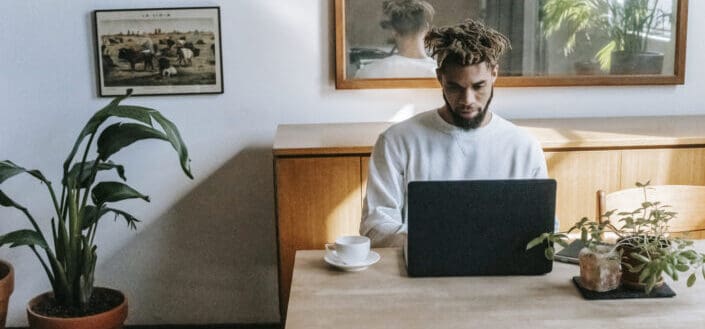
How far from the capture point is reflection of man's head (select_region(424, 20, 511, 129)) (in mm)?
2496

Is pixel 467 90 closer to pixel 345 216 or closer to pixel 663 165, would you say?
pixel 345 216

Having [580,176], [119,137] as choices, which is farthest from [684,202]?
[119,137]

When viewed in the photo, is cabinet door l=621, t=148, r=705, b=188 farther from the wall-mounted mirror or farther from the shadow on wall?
the shadow on wall

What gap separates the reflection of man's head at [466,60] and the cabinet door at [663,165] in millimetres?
875

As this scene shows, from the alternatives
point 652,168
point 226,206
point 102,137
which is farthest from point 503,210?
point 226,206

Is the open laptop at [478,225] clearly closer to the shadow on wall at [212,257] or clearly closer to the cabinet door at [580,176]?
the cabinet door at [580,176]

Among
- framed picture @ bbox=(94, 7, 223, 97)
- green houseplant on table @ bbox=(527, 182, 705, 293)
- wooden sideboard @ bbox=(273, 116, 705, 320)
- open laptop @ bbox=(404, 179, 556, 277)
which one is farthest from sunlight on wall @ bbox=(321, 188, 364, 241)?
green houseplant on table @ bbox=(527, 182, 705, 293)

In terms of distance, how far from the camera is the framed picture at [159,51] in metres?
3.44

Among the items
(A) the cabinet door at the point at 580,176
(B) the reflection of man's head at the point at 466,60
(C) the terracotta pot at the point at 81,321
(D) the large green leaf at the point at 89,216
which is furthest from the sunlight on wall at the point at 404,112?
(C) the terracotta pot at the point at 81,321

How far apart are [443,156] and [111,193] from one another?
49.1 inches

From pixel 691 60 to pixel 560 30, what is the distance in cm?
64

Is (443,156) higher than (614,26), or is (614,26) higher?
(614,26)

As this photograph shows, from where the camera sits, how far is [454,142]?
265 cm

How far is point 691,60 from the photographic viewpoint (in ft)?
11.9
